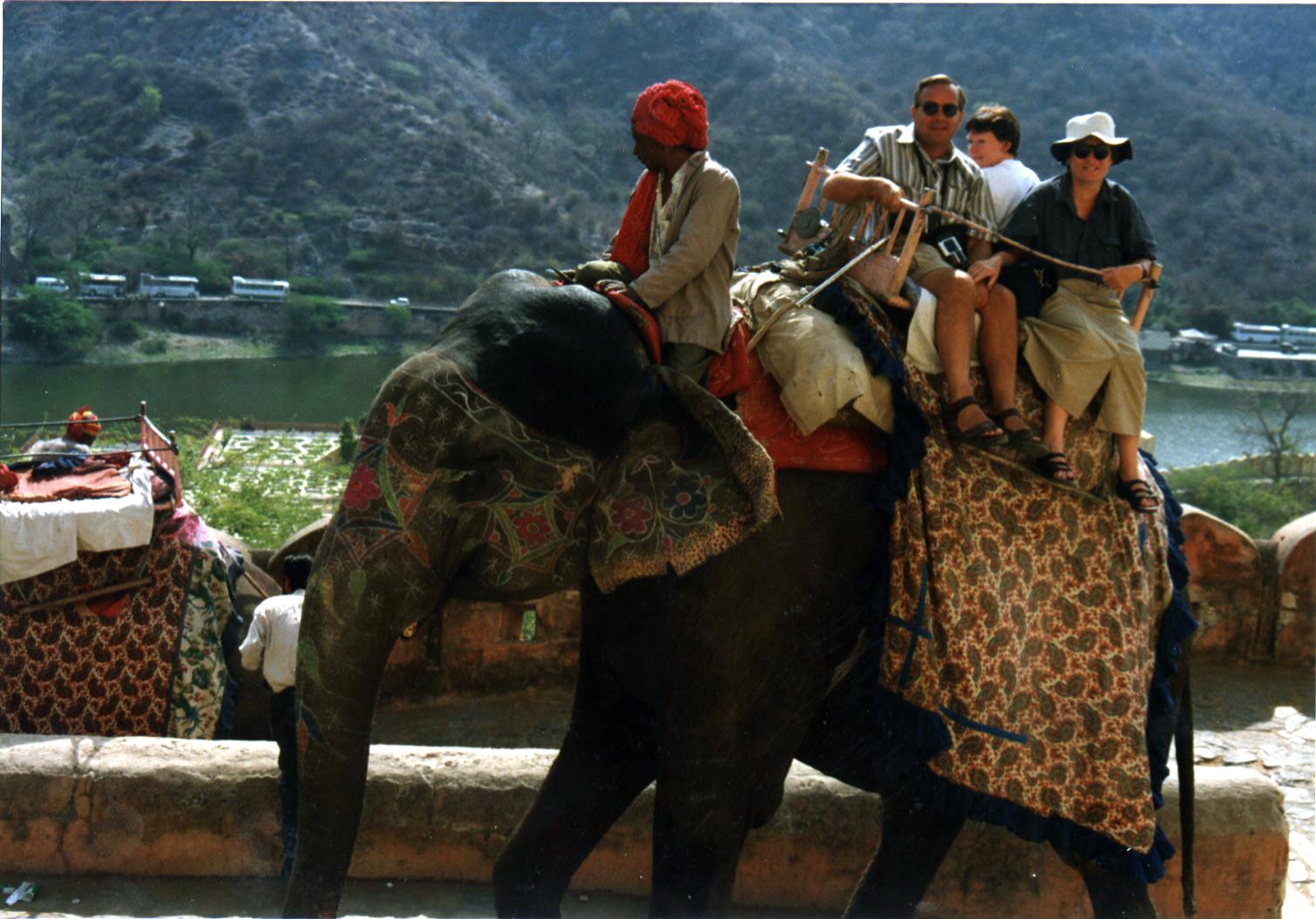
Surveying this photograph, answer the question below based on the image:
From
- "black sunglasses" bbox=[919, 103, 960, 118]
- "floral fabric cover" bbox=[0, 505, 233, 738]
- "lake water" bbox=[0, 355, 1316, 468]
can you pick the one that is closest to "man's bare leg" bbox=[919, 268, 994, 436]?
"black sunglasses" bbox=[919, 103, 960, 118]

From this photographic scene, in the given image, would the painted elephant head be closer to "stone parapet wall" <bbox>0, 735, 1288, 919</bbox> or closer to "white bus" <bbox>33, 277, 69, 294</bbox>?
"stone parapet wall" <bbox>0, 735, 1288, 919</bbox>

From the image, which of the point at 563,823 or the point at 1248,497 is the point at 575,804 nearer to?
the point at 563,823

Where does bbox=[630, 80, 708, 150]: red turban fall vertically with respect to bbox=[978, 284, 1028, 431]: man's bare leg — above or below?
above

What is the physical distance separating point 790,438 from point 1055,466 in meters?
0.86

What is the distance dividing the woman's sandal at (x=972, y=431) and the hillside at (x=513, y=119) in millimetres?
33312

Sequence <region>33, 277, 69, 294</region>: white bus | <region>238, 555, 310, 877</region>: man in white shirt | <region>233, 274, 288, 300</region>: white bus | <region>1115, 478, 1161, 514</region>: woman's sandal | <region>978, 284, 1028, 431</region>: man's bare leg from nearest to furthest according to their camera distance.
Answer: <region>978, 284, 1028, 431</region>: man's bare leg < <region>1115, 478, 1161, 514</region>: woman's sandal < <region>238, 555, 310, 877</region>: man in white shirt < <region>33, 277, 69, 294</region>: white bus < <region>233, 274, 288, 300</region>: white bus

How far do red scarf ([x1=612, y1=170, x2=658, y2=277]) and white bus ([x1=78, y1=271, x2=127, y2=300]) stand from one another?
103 ft

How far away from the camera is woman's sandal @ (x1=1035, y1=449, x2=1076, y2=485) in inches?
163

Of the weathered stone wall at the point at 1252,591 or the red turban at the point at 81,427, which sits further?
the weathered stone wall at the point at 1252,591

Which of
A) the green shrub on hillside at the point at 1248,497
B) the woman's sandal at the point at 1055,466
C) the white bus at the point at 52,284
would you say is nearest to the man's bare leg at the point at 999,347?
the woman's sandal at the point at 1055,466

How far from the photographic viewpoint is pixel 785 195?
46625 millimetres

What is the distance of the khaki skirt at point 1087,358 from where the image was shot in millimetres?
4312

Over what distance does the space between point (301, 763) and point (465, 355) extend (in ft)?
3.52

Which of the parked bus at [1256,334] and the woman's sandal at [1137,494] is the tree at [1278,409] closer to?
the parked bus at [1256,334]
